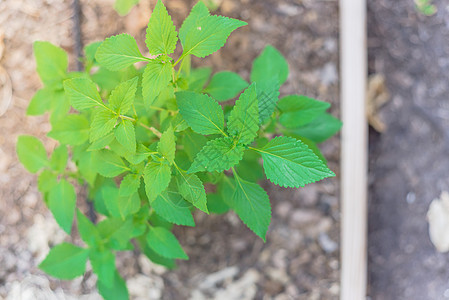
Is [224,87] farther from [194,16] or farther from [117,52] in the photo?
[117,52]

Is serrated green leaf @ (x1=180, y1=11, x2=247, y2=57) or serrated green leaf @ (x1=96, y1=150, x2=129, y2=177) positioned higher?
serrated green leaf @ (x1=180, y1=11, x2=247, y2=57)

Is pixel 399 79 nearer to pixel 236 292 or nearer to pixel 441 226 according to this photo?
pixel 441 226

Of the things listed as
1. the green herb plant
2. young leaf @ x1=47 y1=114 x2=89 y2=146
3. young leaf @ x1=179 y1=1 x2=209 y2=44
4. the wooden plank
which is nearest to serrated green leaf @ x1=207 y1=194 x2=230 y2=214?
the green herb plant

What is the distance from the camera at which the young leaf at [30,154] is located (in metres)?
1.23

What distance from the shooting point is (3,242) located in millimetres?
1700

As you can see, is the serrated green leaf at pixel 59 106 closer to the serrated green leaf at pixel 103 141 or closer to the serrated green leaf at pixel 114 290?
the serrated green leaf at pixel 103 141

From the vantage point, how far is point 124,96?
2.82 ft

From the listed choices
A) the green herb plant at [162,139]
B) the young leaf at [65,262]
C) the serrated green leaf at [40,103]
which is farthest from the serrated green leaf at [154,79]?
the young leaf at [65,262]

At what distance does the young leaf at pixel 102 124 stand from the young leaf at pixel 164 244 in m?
0.35

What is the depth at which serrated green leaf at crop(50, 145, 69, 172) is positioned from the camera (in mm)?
1183

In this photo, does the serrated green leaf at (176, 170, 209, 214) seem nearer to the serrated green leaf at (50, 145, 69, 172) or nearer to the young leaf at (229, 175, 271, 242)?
the young leaf at (229, 175, 271, 242)

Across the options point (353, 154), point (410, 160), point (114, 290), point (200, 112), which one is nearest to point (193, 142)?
point (200, 112)

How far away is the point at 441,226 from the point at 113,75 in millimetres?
1482

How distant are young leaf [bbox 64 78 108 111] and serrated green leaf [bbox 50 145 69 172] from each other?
1.12 ft
